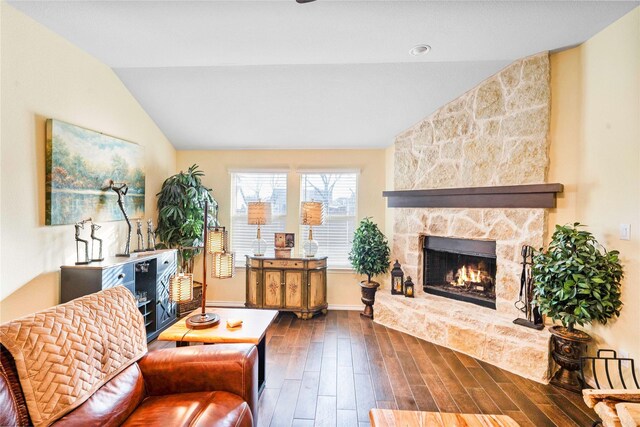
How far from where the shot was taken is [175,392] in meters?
1.67

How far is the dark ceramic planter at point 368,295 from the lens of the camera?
4.07 meters

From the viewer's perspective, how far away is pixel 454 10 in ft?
6.83

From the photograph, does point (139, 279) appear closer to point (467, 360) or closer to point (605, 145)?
point (467, 360)

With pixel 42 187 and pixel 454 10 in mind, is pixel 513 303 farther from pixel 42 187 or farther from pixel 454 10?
pixel 42 187

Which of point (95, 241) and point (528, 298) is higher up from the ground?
point (95, 241)

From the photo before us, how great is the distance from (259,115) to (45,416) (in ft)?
11.1

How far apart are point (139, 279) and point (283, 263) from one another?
5.50 ft

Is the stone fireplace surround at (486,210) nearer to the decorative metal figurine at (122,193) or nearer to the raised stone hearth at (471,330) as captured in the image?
the raised stone hearth at (471,330)

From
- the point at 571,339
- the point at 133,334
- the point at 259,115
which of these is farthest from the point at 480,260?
the point at 133,334

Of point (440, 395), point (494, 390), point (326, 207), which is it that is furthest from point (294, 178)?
point (494, 390)

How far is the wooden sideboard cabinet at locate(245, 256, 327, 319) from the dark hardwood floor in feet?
1.91

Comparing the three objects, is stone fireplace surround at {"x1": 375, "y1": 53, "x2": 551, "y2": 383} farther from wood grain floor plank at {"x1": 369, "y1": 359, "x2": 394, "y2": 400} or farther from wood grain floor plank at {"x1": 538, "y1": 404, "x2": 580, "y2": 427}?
wood grain floor plank at {"x1": 369, "y1": 359, "x2": 394, "y2": 400}

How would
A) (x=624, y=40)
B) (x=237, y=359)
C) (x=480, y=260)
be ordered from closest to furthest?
(x=237, y=359) → (x=624, y=40) → (x=480, y=260)

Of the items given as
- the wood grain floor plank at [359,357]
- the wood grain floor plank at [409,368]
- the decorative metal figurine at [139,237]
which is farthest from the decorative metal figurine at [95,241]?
the wood grain floor plank at [409,368]
